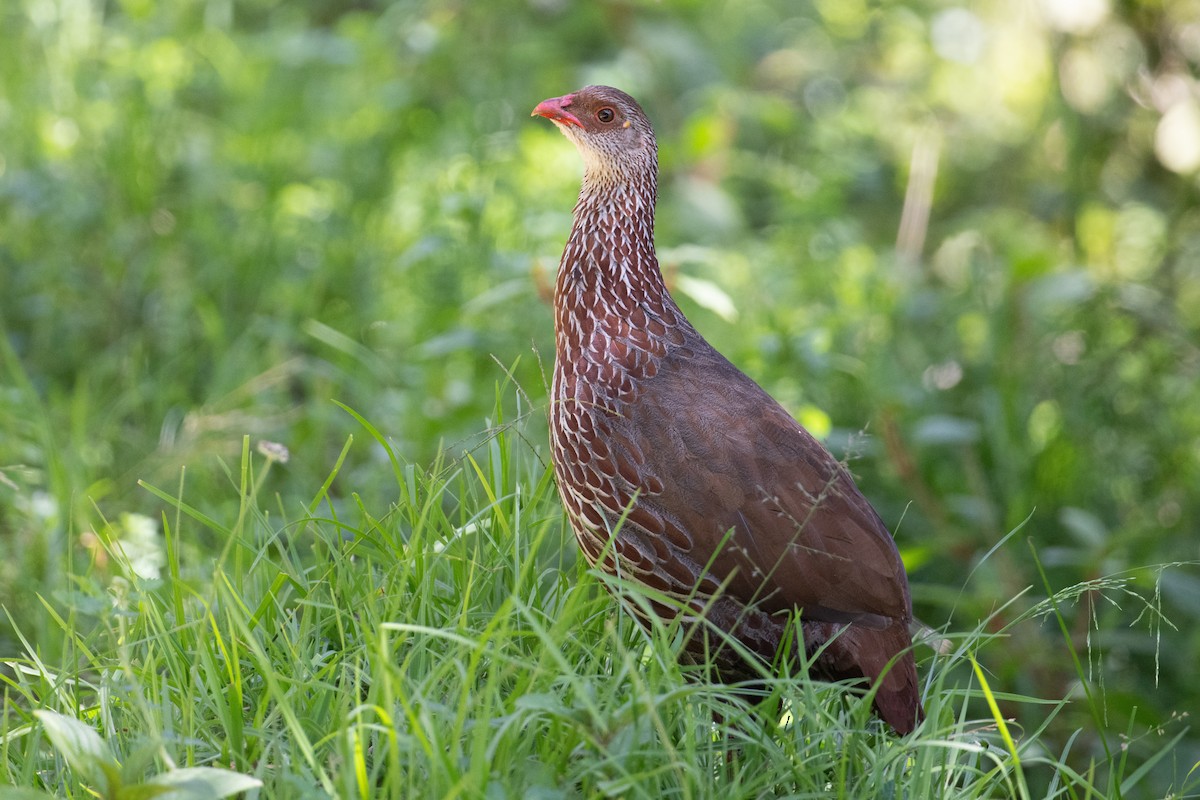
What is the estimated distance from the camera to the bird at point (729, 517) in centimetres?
259

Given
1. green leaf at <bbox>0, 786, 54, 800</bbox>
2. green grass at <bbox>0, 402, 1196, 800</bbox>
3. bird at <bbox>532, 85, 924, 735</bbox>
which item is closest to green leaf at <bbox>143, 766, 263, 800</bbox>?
green grass at <bbox>0, 402, 1196, 800</bbox>

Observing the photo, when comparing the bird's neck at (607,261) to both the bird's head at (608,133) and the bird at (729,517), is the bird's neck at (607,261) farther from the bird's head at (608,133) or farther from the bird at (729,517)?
the bird at (729,517)

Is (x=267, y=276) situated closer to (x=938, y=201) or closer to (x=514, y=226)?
(x=514, y=226)

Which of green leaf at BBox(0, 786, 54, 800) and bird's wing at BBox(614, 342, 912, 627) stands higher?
bird's wing at BBox(614, 342, 912, 627)

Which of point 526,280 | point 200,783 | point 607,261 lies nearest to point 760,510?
point 607,261

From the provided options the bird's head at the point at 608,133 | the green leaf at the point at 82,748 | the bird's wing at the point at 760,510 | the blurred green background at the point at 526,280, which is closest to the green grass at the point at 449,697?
the green leaf at the point at 82,748

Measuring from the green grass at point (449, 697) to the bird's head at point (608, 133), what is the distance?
2.48ft

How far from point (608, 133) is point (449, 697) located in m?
1.47

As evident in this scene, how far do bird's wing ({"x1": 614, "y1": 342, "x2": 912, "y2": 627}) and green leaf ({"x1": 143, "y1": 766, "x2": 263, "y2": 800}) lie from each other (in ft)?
3.27

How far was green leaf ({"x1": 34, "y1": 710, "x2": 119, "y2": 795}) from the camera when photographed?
1.89 meters

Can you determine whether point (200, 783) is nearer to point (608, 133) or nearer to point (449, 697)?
point (449, 697)

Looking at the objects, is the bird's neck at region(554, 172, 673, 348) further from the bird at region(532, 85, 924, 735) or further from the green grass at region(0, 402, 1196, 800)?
the green grass at region(0, 402, 1196, 800)

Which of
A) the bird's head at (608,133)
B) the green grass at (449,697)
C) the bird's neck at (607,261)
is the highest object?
the bird's head at (608,133)

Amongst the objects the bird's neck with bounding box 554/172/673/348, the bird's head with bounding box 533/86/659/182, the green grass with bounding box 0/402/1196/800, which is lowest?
the green grass with bounding box 0/402/1196/800
